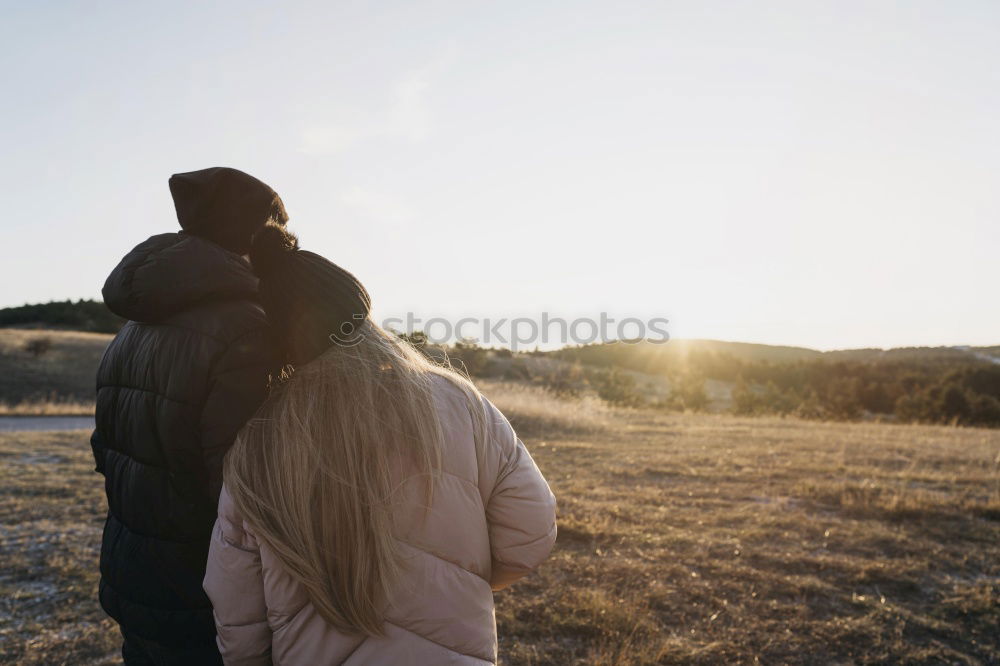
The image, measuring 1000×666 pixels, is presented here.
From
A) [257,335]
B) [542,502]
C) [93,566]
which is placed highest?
[257,335]

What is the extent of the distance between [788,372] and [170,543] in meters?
38.4

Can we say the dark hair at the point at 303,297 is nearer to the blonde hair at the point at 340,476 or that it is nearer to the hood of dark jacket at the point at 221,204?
the blonde hair at the point at 340,476

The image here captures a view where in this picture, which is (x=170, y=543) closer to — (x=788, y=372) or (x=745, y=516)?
(x=745, y=516)

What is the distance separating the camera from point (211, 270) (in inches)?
69.2

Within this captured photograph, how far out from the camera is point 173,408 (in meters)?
1.69

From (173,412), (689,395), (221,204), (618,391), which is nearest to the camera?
(173,412)

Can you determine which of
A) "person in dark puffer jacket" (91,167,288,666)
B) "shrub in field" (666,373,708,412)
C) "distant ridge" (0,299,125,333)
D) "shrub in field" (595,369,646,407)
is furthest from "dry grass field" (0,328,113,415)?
"person in dark puffer jacket" (91,167,288,666)

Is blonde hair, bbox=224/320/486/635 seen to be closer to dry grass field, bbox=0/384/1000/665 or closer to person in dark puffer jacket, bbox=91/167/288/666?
person in dark puffer jacket, bbox=91/167/288/666

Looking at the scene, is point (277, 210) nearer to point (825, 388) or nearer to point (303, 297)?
point (303, 297)

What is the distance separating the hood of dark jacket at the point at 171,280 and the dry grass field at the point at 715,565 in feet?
8.15

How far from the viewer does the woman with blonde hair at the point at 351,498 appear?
1.31m

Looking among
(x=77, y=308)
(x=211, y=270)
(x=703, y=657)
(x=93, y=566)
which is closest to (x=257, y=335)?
(x=211, y=270)

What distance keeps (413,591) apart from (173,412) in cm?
83

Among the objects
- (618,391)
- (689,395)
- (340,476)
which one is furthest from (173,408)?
(689,395)
